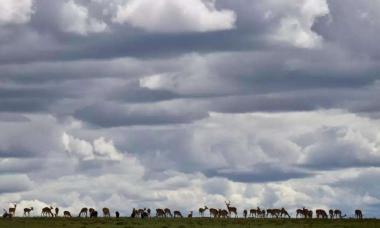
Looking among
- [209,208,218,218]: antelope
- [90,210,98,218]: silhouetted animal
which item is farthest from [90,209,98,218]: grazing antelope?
[209,208,218,218]: antelope

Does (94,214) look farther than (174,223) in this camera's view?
Yes

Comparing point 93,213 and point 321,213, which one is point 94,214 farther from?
point 321,213

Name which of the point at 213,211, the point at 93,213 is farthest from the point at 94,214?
the point at 213,211

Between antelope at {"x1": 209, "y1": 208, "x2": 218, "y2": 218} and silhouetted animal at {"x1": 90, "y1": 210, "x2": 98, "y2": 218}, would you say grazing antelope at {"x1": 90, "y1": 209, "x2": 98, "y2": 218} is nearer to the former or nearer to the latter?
silhouetted animal at {"x1": 90, "y1": 210, "x2": 98, "y2": 218}

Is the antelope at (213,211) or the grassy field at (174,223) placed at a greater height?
the antelope at (213,211)

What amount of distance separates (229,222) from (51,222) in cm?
1677

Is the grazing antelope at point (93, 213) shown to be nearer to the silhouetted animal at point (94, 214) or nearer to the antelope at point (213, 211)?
the silhouetted animal at point (94, 214)

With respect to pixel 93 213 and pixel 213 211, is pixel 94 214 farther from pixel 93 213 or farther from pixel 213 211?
pixel 213 211

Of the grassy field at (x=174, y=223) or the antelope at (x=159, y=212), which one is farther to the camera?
the antelope at (x=159, y=212)

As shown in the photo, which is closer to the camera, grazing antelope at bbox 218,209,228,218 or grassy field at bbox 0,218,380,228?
grassy field at bbox 0,218,380,228

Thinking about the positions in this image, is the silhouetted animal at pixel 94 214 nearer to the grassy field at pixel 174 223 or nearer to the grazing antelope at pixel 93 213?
the grazing antelope at pixel 93 213

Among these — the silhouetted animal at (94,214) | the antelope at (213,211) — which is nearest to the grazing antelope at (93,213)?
the silhouetted animal at (94,214)

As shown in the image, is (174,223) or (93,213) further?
(93,213)

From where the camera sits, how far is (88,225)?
111250 millimetres
